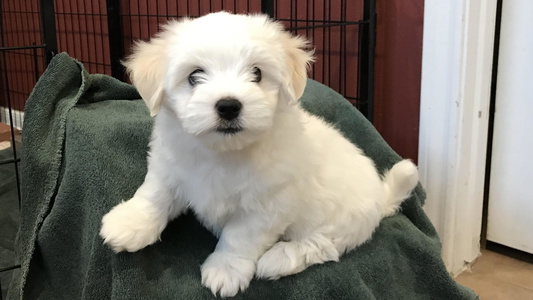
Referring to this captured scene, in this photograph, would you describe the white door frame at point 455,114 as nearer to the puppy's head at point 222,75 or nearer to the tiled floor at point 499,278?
the tiled floor at point 499,278

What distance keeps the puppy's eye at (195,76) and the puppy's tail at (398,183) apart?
68 cm

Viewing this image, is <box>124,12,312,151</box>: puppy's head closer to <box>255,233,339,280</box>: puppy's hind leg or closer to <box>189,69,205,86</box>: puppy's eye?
<box>189,69,205,86</box>: puppy's eye

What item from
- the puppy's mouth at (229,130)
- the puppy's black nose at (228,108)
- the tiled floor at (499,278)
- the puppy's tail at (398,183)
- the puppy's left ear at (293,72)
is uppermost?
the puppy's left ear at (293,72)

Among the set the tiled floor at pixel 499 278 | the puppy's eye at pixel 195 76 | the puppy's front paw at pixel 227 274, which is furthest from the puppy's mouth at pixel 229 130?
the tiled floor at pixel 499 278

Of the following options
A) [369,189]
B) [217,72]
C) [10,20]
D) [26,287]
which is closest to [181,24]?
[217,72]

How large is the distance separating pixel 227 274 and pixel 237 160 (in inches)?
9.3

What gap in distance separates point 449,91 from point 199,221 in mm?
1011

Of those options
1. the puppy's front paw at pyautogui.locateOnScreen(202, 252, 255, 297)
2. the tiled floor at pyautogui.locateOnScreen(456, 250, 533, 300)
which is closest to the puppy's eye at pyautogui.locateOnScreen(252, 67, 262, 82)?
the puppy's front paw at pyautogui.locateOnScreen(202, 252, 255, 297)

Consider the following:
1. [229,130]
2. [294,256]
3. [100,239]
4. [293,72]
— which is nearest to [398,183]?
[294,256]

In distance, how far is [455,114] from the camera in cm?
192

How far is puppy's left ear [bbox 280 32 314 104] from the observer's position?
3.75 feet

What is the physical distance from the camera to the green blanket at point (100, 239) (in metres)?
1.24

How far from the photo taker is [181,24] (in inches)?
46.3

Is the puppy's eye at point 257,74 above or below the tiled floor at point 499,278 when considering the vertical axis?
above
